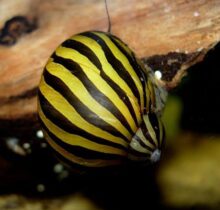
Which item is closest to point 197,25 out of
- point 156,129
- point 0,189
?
point 156,129

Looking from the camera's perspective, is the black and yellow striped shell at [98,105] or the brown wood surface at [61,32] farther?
the brown wood surface at [61,32]

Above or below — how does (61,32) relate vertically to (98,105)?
above

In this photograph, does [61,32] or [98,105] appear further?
[61,32]

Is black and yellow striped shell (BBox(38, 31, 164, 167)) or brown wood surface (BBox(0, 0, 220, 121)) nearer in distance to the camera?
black and yellow striped shell (BBox(38, 31, 164, 167))
